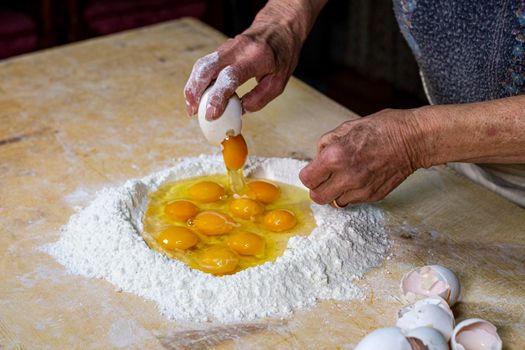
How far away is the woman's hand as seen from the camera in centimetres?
193

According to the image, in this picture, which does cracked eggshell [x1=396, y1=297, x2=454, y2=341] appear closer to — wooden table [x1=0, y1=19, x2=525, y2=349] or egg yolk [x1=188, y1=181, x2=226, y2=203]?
wooden table [x1=0, y1=19, x2=525, y2=349]

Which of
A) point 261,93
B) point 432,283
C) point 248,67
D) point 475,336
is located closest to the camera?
point 475,336

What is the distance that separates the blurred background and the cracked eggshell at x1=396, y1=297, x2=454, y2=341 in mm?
2794

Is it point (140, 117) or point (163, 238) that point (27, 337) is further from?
point (140, 117)

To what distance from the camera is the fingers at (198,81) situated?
193 cm

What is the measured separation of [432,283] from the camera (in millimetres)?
1666

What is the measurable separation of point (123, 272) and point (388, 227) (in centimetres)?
63

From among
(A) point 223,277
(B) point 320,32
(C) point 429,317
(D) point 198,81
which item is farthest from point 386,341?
(B) point 320,32

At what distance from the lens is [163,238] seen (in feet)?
6.01

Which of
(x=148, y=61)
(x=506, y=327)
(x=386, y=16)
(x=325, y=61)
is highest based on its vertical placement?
(x=506, y=327)

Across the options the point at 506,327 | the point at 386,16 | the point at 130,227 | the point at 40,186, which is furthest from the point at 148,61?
the point at 386,16

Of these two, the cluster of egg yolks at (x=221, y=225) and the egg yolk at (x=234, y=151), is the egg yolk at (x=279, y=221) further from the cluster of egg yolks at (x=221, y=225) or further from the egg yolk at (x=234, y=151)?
the egg yolk at (x=234, y=151)

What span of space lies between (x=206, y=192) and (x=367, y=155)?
1.43 feet

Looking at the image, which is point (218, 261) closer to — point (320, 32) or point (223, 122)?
point (223, 122)
